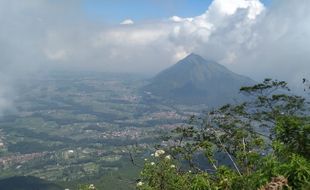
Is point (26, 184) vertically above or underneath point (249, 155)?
underneath

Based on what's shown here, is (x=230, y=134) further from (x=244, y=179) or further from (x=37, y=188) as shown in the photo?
(x=37, y=188)

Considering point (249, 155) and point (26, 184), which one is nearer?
point (249, 155)

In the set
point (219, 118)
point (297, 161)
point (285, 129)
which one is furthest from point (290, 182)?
point (219, 118)

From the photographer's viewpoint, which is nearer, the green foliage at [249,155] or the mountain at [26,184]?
the green foliage at [249,155]

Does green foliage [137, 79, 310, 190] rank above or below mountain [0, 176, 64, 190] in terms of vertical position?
above

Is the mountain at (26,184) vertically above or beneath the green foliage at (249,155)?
beneath

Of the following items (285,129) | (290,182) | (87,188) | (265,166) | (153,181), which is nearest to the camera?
(290,182)

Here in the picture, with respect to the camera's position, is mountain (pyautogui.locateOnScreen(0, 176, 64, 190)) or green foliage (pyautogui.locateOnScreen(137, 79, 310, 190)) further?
mountain (pyautogui.locateOnScreen(0, 176, 64, 190))

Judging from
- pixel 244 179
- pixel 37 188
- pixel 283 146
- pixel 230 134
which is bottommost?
pixel 37 188
